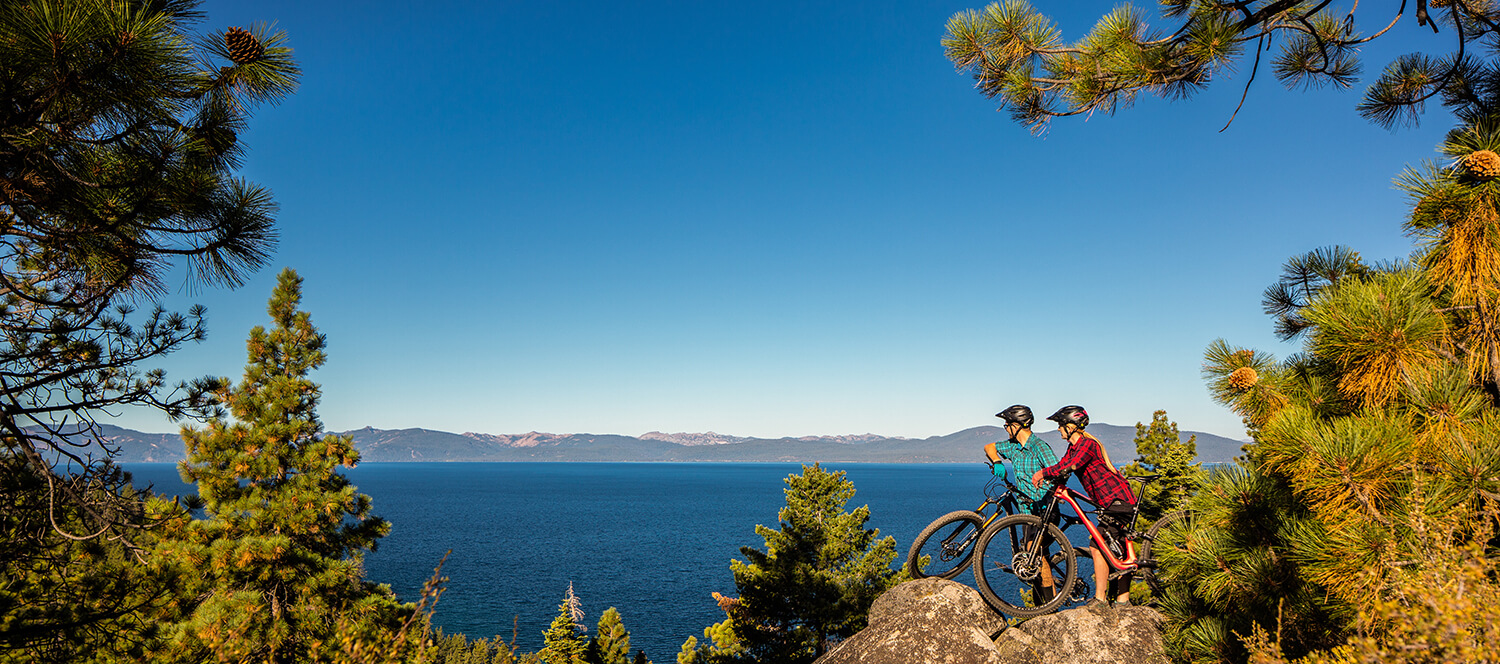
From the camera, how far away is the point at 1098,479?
6.12m

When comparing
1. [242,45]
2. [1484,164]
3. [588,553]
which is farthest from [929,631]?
[588,553]

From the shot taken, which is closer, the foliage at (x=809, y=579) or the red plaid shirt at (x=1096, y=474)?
the red plaid shirt at (x=1096, y=474)

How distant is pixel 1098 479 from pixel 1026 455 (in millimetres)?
749

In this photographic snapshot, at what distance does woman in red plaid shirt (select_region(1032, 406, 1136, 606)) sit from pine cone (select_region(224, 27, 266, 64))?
6812 mm

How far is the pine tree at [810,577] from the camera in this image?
17.7 m

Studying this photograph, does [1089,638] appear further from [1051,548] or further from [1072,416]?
[1072,416]

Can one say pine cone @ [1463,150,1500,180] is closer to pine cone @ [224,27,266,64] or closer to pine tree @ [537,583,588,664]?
pine cone @ [224,27,266,64]

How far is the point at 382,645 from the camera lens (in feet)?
11.2

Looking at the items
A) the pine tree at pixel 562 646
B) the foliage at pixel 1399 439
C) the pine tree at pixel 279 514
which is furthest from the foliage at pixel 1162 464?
the pine tree at pixel 562 646

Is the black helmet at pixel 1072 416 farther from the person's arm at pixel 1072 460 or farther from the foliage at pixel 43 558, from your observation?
the foliage at pixel 43 558

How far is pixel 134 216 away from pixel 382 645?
3.25 meters

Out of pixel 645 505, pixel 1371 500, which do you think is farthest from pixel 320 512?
pixel 645 505

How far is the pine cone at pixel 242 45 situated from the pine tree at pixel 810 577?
1579 cm

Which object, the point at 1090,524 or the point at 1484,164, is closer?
the point at 1484,164
